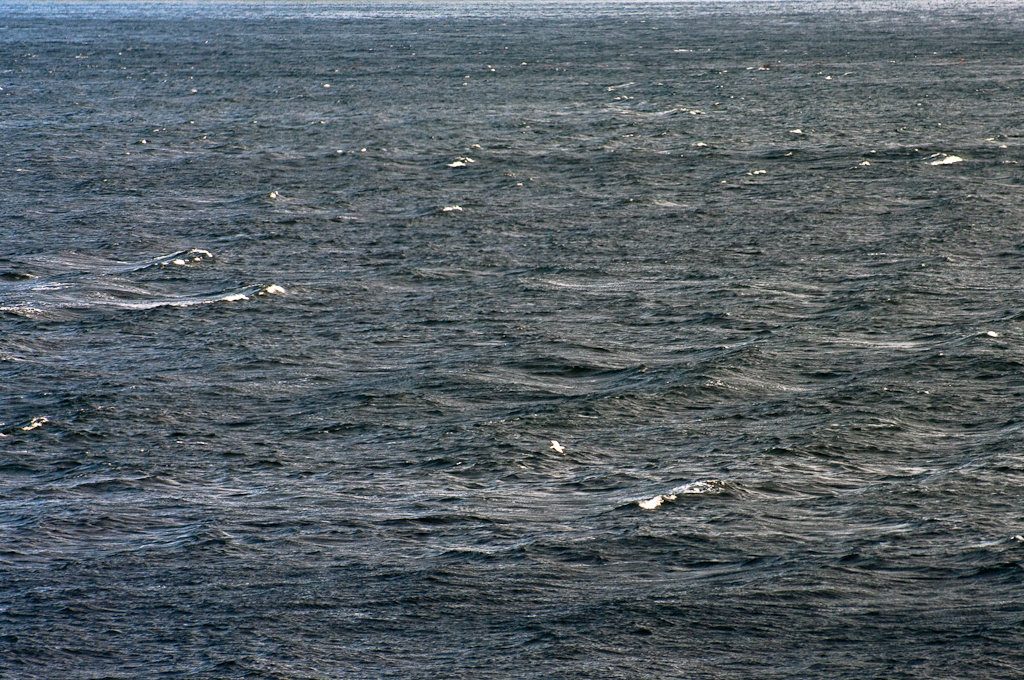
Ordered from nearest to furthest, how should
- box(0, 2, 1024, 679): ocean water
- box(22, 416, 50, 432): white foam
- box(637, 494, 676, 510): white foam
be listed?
box(0, 2, 1024, 679): ocean water, box(637, 494, 676, 510): white foam, box(22, 416, 50, 432): white foam

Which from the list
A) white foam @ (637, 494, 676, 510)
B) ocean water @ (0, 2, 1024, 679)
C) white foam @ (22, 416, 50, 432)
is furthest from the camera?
white foam @ (22, 416, 50, 432)

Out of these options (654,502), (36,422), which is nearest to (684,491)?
(654,502)

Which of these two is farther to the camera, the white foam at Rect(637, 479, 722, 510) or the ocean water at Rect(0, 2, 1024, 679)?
the white foam at Rect(637, 479, 722, 510)

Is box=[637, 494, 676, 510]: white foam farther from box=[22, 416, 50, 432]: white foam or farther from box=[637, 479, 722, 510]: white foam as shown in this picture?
box=[22, 416, 50, 432]: white foam

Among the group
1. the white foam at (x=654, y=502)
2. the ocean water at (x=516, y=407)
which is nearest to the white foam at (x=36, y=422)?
the ocean water at (x=516, y=407)

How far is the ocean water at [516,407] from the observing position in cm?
1115

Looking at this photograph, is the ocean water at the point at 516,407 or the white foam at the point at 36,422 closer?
the ocean water at the point at 516,407

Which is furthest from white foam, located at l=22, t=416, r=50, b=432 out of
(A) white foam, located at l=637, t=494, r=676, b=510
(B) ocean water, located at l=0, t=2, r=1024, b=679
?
(A) white foam, located at l=637, t=494, r=676, b=510

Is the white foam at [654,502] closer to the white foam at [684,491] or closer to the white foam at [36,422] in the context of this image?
the white foam at [684,491]

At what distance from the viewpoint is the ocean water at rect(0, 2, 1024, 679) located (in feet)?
36.6

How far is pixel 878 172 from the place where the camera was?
111 ft

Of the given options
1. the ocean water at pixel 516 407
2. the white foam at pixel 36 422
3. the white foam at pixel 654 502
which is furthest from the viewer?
the white foam at pixel 36 422

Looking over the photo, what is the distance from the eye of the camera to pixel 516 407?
16.8 m

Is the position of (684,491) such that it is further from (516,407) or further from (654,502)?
(516,407)
